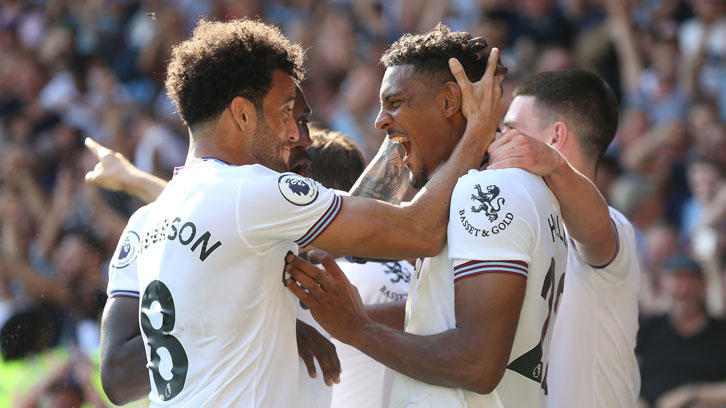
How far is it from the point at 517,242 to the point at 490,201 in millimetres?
174

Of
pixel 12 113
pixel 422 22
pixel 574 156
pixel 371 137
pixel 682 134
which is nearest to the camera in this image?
pixel 574 156

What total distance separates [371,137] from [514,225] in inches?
235

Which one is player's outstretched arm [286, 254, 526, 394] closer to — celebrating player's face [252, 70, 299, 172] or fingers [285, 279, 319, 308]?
fingers [285, 279, 319, 308]

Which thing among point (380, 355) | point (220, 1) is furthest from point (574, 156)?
point (220, 1)

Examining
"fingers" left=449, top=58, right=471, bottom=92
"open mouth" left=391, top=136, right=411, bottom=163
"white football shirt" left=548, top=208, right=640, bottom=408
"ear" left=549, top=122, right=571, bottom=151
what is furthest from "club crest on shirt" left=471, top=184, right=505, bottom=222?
"ear" left=549, top=122, right=571, bottom=151

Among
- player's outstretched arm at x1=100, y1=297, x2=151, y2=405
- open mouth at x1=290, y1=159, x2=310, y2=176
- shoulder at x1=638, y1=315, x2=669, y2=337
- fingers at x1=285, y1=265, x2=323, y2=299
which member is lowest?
player's outstretched arm at x1=100, y1=297, x2=151, y2=405

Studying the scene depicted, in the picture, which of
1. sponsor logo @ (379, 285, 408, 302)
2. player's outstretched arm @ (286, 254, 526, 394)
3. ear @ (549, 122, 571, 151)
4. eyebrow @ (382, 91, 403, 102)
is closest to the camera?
player's outstretched arm @ (286, 254, 526, 394)

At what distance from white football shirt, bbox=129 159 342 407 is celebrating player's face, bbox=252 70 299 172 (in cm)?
29

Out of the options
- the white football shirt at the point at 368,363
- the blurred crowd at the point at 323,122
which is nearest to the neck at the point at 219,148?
the white football shirt at the point at 368,363

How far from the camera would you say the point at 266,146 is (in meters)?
3.52

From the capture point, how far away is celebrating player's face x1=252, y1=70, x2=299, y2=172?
3.50m

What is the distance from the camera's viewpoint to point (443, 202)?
3.29 metres

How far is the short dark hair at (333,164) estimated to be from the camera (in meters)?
4.69

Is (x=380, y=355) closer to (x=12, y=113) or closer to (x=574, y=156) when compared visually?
(x=574, y=156)
